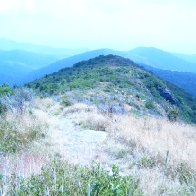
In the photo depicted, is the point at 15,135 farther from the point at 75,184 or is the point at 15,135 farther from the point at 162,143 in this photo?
the point at 75,184

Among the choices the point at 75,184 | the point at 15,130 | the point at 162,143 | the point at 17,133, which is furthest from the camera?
the point at 162,143

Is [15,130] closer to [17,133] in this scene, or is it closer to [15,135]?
[17,133]

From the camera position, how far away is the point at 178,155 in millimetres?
8289

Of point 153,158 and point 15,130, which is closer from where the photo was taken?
point 153,158

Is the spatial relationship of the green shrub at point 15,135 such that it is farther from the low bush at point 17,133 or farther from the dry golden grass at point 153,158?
the dry golden grass at point 153,158

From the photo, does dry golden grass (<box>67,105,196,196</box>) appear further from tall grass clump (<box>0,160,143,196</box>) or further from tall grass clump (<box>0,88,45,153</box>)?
tall grass clump (<box>0,88,45,153</box>)

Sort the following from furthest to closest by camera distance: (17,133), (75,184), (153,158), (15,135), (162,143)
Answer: (162,143), (17,133), (15,135), (153,158), (75,184)

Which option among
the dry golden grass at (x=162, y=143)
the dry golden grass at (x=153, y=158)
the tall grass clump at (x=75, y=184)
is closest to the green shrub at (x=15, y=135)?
the dry golden grass at (x=153, y=158)

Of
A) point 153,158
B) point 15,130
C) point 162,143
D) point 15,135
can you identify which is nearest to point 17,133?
point 15,130

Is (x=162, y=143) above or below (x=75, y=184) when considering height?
below

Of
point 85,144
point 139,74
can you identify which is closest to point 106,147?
point 85,144

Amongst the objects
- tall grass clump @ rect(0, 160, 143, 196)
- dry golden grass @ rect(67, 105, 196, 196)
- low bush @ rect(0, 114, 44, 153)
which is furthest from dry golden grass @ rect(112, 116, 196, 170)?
tall grass clump @ rect(0, 160, 143, 196)

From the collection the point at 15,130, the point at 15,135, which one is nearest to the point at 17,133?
the point at 15,130

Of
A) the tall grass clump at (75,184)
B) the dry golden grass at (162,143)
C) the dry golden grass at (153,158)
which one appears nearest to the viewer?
the tall grass clump at (75,184)
